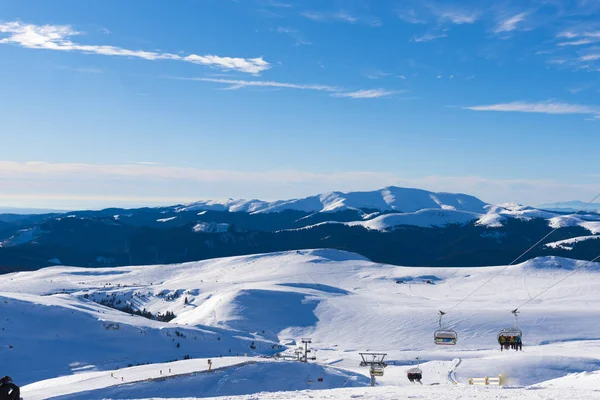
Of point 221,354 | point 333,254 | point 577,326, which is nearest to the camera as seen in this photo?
point 221,354

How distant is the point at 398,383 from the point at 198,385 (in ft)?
53.5

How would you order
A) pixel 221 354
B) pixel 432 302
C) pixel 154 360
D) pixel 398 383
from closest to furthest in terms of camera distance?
pixel 398 383 < pixel 154 360 < pixel 221 354 < pixel 432 302

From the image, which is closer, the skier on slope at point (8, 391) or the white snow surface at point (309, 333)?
the skier on slope at point (8, 391)

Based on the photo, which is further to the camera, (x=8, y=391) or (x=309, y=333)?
(x=309, y=333)

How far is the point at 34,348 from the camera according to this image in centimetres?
5806

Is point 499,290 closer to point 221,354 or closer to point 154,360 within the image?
point 221,354

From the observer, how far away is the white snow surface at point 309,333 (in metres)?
41.3

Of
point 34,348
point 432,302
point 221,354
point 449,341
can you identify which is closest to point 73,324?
point 34,348

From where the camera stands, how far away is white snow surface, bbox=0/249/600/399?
136 ft

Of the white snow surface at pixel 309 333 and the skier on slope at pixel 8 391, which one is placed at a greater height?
the skier on slope at pixel 8 391

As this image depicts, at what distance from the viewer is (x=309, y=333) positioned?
9019cm

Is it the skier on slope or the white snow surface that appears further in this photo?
the white snow surface

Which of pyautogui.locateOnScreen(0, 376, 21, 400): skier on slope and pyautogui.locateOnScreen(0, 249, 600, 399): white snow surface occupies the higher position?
pyautogui.locateOnScreen(0, 376, 21, 400): skier on slope

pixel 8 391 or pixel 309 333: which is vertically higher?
pixel 8 391
